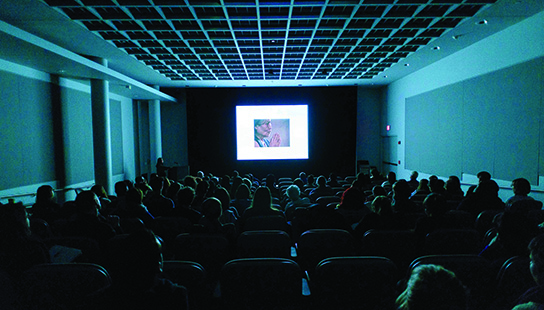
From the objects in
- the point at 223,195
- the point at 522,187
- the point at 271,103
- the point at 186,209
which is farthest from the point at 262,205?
the point at 271,103

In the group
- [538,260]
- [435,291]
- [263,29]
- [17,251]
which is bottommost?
[17,251]

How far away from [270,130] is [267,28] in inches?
285

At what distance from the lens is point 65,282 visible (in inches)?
72.4

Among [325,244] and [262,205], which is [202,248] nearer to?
[325,244]

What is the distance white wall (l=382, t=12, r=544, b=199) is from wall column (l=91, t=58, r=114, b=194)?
32.7ft

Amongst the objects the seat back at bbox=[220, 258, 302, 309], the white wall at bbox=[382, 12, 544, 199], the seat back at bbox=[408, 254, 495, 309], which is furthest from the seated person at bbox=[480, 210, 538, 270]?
the white wall at bbox=[382, 12, 544, 199]

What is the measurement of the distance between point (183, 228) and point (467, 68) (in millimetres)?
8411

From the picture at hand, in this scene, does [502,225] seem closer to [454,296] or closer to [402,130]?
[454,296]

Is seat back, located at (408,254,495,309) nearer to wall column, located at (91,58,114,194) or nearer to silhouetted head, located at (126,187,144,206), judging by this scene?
silhouetted head, located at (126,187,144,206)

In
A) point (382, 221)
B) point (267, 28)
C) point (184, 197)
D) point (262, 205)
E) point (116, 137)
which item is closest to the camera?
point (382, 221)

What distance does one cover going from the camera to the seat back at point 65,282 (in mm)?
1817

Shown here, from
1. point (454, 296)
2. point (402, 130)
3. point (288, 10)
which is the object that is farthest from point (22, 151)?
point (402, 130)

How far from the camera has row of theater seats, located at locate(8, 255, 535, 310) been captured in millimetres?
1833

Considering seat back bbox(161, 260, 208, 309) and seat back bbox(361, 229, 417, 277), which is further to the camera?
seat back bbox(361, 229, 417, 277)
